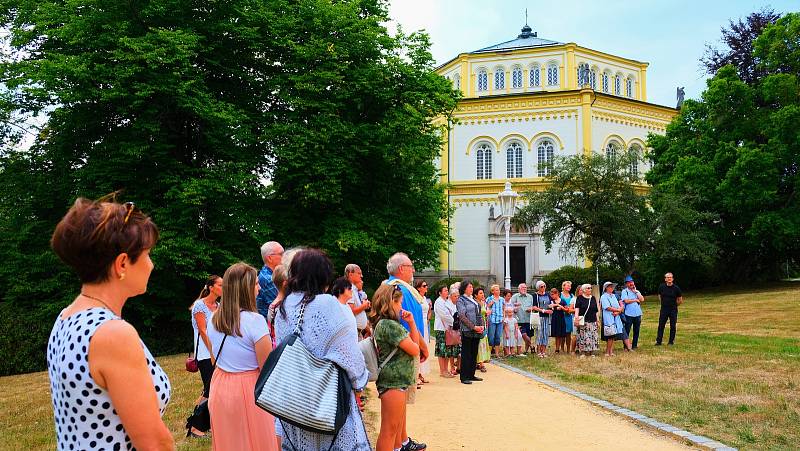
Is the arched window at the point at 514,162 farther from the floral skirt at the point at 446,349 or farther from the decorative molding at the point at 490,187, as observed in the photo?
the floral skirt at the point at 446,349

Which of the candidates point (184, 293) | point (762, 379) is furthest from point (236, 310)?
point (184, 293)

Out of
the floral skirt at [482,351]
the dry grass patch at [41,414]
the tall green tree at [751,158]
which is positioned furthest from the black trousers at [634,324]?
the tall green tree at [751,158]

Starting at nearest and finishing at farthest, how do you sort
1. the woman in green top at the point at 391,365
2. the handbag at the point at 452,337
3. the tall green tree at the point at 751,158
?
the woman in green top at the point at 391,365 → the handbag at the point at 452,337 → the tall green tree at the point at 751,158

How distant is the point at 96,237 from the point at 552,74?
49.5 metres

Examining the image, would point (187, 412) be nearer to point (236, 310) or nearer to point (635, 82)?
point (236, 310)

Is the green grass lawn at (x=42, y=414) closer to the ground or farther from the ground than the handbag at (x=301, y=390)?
closer to the ground

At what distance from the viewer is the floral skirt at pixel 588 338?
17172 mm

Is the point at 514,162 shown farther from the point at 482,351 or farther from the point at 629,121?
the point at 482,351

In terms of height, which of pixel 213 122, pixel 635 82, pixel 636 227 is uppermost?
pixel 635 82

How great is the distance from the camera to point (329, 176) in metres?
20.6

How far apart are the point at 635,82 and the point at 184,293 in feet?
138

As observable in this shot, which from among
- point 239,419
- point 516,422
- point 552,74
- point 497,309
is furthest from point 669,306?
point 552,74

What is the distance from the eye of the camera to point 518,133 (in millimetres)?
47312

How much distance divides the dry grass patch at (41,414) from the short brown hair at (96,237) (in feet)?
18.8
